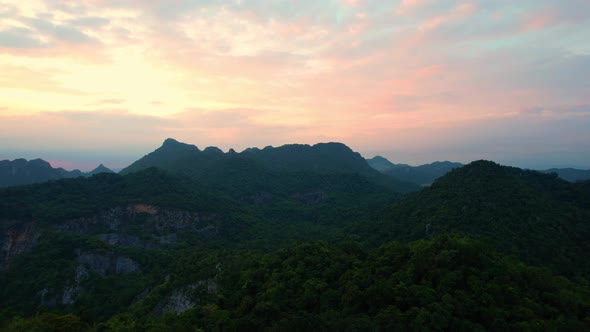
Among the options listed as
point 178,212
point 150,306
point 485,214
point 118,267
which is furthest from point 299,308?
point 178,212

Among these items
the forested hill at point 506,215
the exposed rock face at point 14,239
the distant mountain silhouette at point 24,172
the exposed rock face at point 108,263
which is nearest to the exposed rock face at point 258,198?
the forested hill at point 506,215

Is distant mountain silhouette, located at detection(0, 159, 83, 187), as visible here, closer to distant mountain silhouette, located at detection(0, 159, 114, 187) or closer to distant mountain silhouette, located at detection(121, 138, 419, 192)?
distant mountain silhouette, located at detection(0, 159, 114, 187)

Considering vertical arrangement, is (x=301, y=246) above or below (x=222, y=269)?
above

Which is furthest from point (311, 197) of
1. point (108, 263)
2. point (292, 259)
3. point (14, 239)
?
point (292, 259)

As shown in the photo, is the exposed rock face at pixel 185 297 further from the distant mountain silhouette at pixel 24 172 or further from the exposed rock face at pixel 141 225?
the distant mountain silhouette at pixel 24 172

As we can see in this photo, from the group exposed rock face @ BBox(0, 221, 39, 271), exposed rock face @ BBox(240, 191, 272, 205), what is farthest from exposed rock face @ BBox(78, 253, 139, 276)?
exposed rock face @ BBox(240, 191, 272, 205)

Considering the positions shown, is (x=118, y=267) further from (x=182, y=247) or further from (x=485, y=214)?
(x=485, y=214)

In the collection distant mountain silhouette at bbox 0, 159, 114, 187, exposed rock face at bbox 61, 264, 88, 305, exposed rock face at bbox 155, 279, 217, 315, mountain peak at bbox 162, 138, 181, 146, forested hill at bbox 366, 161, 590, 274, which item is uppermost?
mountain peak at bbox 162, 138, 181, 146
